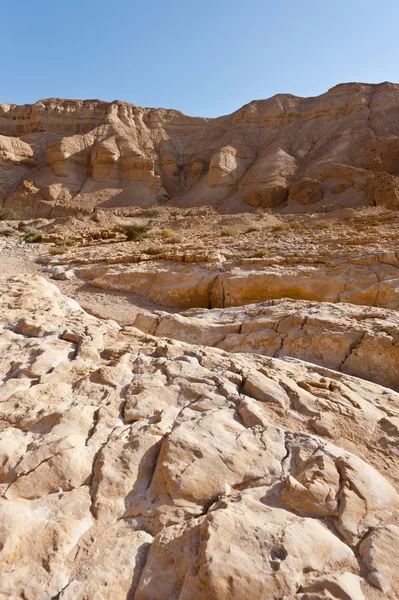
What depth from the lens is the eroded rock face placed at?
4.90 ft

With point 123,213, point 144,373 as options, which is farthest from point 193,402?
point 123,213

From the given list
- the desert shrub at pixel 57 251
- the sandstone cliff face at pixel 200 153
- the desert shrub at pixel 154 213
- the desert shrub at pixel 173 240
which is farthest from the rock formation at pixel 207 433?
the sandstone cliff face at pixel 200 153

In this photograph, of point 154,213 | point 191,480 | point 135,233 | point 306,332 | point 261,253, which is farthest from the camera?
point 154,213

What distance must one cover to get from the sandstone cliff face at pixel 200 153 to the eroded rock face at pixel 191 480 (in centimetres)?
2172

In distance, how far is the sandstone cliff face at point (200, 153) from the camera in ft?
83.8

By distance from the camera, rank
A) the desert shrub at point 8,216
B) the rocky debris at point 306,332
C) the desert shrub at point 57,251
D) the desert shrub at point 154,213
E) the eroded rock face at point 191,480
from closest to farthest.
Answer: the eroded rock face at point 191,480 → the rocky debris at point 306,332 → the desert shrub at point 57,251 → the desert shrub at point 154,213 → the desert shrub at point 8,216

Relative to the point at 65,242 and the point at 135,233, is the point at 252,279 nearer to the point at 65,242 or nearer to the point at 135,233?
the point at 135,233

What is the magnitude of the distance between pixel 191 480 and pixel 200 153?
3470 cm

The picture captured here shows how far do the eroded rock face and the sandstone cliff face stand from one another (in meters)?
21.7

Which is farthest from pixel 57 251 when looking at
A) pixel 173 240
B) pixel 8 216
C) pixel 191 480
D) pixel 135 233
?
pixel 8 216

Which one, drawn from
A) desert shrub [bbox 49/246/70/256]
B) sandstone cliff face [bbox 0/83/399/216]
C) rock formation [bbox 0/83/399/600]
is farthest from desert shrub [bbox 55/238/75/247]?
sandstone cliff face [bbox 0/83/399/216]

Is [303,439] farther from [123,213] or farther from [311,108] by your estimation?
[311,108]

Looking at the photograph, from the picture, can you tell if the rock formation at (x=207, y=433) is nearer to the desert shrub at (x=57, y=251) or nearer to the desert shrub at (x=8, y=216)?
the desert shrub at (x=57, y=251)

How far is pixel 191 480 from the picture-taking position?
6.34 ft
